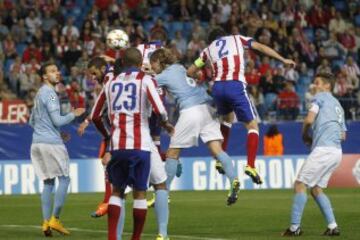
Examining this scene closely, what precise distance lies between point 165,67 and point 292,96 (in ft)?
48.9

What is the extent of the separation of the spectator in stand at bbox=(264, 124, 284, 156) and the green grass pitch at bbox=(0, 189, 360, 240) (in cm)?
482

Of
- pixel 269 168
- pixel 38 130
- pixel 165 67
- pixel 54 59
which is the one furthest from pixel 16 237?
pixel 54 59

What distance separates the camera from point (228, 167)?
57.2 ft

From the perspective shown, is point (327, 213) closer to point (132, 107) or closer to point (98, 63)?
point (132, 107)

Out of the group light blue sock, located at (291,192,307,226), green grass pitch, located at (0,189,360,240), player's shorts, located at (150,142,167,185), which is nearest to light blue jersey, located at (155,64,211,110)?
green grass pitch, located at (0,189,360,240)

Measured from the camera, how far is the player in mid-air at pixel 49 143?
16.0 m

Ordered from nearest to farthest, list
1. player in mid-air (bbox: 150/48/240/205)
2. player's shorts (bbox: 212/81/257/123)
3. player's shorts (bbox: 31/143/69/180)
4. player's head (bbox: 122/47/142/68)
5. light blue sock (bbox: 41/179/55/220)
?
player's head (bbox: 122/47/142/68) < light blue sock (bbox: 41/179/55/220) < player's shorts (bbox: 31/143/69/180) < player in mid-air (bbox: 150/48/240/205) < player's shorts (bbox: 212/81/257/123)

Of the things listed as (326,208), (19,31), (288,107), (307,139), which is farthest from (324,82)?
(19,31)

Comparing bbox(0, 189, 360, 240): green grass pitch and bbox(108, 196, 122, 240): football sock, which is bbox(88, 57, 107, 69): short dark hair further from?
bbox(108, 196, 122, 240): football sock

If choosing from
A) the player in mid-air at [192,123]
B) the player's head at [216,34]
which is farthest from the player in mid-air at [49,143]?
the player's head at [216,34]

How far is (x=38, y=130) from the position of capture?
53.4ft

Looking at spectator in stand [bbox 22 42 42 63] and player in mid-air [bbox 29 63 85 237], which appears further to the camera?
spectator in stand [bbox 22 42 42 63]

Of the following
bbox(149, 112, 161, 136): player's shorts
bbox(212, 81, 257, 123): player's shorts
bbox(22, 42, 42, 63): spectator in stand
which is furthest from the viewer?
bbox(22, 42, 42, 63): spectator in stand

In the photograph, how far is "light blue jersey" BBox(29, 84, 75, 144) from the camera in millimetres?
16000
